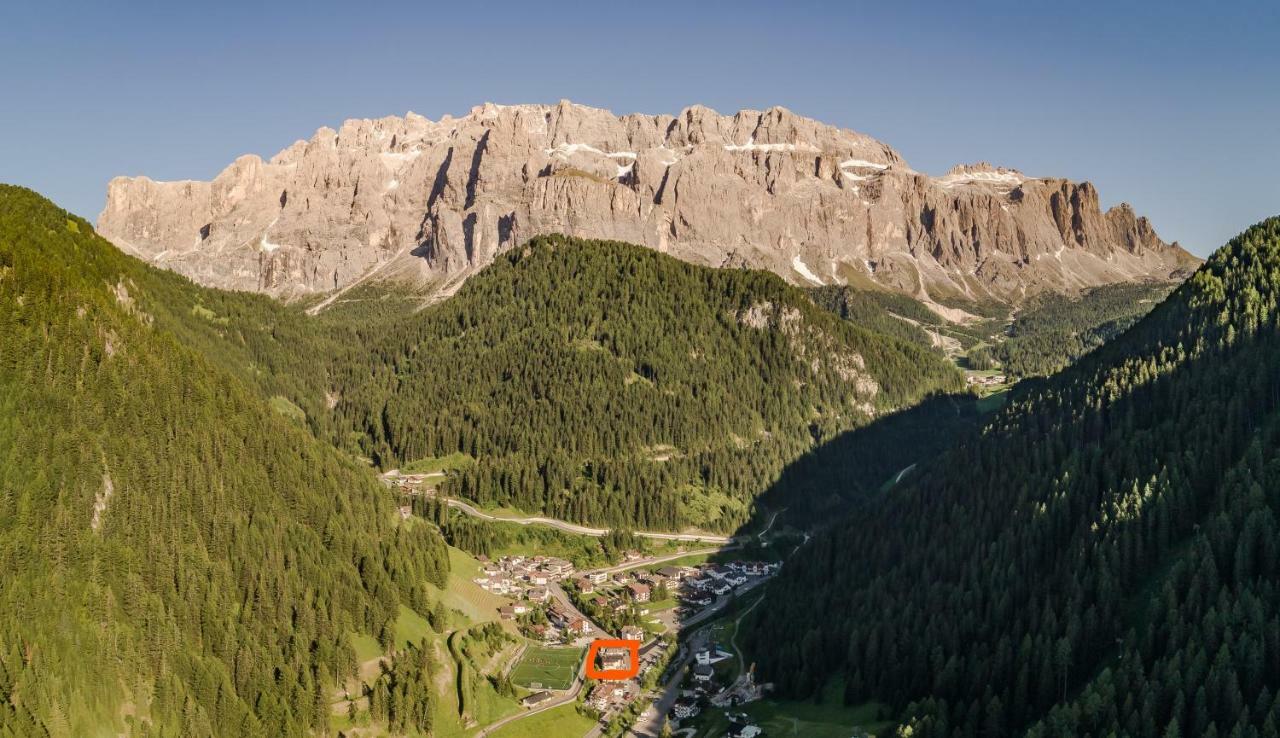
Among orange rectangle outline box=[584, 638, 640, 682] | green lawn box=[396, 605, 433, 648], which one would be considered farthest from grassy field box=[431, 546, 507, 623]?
orange rectangle outline box=[584, 638, 640, 682]

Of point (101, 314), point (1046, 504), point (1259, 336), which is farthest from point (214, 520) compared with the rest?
point (1259, 336)

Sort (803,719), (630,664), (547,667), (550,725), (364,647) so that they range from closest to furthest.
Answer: (803,719)
(550,725)
(364,647)
(547,667)
(630,664)

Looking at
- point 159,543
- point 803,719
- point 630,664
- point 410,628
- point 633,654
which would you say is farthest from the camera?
point 633,654

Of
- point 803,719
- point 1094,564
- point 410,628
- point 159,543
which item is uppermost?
point 159,543

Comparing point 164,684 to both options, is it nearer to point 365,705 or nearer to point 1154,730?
point 365,705

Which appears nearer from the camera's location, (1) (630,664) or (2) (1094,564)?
(2) (1094,564)

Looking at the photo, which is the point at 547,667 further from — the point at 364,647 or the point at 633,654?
the point at 364,647

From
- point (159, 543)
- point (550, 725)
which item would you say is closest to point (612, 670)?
point (550, 725)
